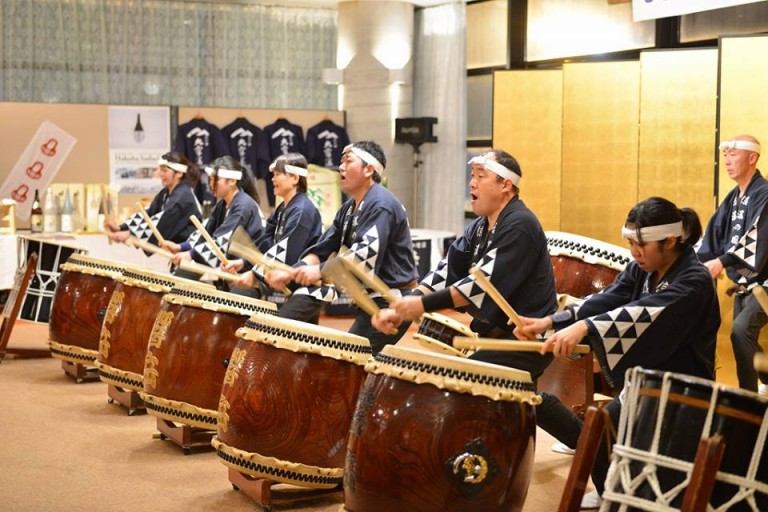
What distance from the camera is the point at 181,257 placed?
5.65 metres

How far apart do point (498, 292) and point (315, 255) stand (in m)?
1.32

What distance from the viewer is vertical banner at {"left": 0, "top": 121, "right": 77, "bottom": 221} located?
8.59m

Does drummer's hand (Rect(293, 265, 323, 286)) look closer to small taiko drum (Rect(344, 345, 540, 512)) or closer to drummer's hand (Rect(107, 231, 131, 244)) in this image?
small taiko drum (Rect(344, 345, 540, 512))

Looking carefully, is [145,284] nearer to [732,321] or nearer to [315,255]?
[315,255]

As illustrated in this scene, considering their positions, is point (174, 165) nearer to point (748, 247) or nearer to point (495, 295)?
point (748, 247)

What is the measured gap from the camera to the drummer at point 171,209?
20.4 ft

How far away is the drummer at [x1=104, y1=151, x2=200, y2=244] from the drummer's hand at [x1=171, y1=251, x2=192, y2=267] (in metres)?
0.42

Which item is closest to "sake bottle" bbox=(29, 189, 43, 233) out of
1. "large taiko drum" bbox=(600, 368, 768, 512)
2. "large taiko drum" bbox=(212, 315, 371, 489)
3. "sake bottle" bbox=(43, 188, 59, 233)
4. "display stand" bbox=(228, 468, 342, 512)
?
"sake bottle" bbox=(43, 188, 59, 233)

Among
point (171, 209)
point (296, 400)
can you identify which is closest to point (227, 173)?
point (171, 209)

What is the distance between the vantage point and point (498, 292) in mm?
3262

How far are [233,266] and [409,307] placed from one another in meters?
2.05

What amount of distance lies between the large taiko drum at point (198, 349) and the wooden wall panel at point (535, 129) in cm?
359

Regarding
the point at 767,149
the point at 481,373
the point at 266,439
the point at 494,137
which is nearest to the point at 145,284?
the point at 266,439

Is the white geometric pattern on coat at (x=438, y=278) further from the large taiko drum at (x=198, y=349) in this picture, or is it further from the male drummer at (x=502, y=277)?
the large taiko drum at (x=198, y=349)
